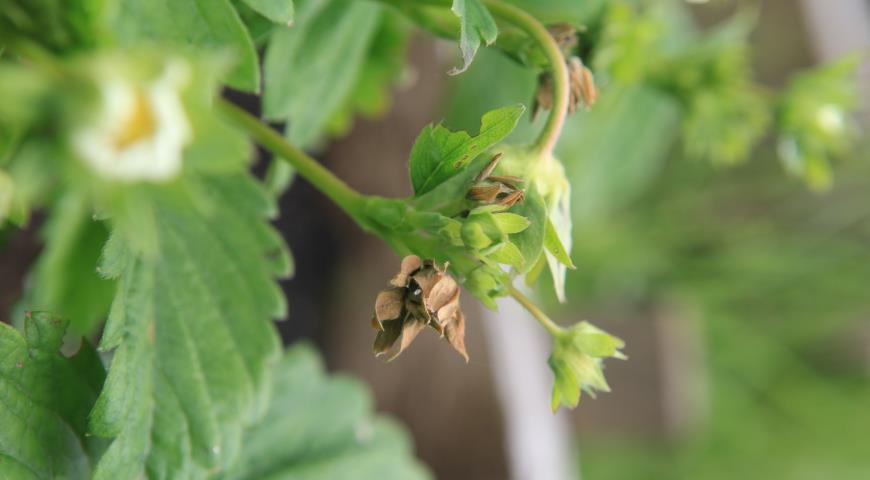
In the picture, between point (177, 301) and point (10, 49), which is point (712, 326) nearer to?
point (177, 301)

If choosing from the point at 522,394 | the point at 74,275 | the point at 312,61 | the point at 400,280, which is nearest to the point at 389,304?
the point at 400,280

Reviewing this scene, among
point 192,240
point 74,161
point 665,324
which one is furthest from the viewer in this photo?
point 665,324

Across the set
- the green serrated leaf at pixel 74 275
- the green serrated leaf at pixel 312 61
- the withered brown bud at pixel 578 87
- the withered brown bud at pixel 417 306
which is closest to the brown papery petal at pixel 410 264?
the withered brown bud at pixel 417 306

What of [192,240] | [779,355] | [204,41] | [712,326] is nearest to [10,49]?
[204,41]

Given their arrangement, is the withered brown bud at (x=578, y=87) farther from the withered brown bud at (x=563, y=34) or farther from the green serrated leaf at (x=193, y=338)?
the green serrated leaf at (x=193, y=338)

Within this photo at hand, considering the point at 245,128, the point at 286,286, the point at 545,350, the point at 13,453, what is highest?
the point at 245,128

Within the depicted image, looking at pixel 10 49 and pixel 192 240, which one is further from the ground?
pixel 10 49

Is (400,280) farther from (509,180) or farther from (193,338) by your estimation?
(193,338)
